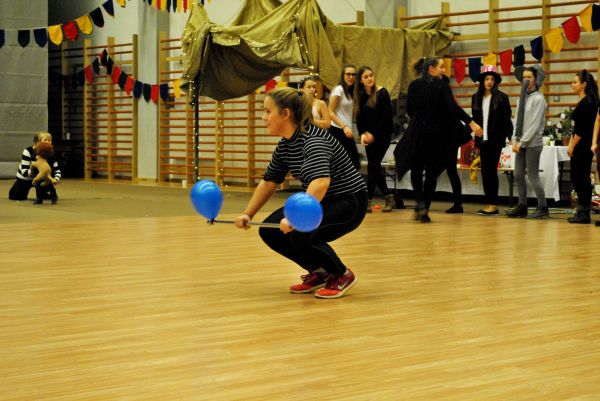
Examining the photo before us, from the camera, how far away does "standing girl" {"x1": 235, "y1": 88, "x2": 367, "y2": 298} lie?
178 inches

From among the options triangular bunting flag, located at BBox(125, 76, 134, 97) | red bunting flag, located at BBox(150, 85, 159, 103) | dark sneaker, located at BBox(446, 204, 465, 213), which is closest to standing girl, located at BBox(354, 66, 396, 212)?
dark sneaker, located at BBox(446, 204, 465, 213)

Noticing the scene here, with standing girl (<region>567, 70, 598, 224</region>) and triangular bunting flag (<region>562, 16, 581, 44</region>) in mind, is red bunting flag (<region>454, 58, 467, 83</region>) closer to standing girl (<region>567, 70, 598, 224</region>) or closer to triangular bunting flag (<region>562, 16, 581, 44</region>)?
triangular bunting flag (<region>562, 16, 581, 44</region>)

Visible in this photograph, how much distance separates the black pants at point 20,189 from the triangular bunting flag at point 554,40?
567cm

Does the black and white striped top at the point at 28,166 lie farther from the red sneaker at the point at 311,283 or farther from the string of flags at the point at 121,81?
the red sneaker at the point at 311,283

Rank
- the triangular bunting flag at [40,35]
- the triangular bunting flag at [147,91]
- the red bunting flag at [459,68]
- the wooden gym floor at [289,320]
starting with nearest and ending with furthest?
the wooden gym floor at [289,320], the red bunting flag at [459,68], the triangular bunting flag at [40,35], the triangular bunting flag at [147,91]

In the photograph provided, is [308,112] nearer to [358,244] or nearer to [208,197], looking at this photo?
[208,197]

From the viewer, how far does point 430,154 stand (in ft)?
28.1

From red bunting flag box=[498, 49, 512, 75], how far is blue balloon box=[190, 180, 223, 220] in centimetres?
689

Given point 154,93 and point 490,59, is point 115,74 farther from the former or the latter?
point 490,59

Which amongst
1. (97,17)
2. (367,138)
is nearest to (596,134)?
(367,138)

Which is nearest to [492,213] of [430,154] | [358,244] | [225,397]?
[430,154]

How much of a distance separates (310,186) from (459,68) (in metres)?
7.19

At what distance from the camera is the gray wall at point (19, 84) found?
16453 millimetres

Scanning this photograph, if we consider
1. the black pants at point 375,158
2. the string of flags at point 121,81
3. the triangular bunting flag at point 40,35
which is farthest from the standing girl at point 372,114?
the triangular bunting flag at point 40,35
